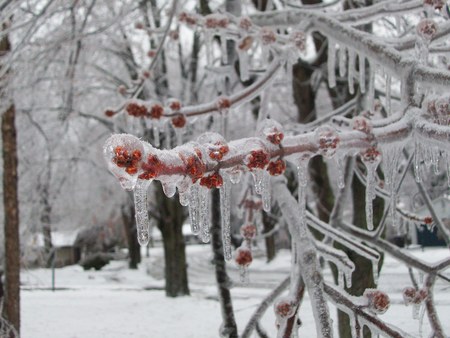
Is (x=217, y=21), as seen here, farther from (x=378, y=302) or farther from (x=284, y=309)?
(x=378, y=302)

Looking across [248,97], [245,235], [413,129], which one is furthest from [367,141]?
[245,235]

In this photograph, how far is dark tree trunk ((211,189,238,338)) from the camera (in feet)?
13.3

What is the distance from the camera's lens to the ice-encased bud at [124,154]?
1043 mm

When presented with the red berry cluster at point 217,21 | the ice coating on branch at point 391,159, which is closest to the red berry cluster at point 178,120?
the red berry cluster at point 217,21

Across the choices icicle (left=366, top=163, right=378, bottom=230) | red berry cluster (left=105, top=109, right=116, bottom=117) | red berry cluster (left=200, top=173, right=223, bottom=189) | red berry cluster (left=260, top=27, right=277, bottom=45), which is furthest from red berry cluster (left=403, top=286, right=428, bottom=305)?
red berry cluster (left=105, top=109, right=116, bottom=117)

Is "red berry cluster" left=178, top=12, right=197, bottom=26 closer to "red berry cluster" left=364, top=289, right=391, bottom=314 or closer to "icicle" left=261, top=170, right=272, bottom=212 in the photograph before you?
"icicle" left=261, top=170, right=272, bottom=212

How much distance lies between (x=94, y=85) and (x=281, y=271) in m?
11.7

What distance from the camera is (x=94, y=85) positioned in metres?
13.5

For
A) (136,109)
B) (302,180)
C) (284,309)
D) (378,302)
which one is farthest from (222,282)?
(302,180)

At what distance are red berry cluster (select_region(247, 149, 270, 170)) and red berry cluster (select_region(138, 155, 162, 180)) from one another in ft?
1.07

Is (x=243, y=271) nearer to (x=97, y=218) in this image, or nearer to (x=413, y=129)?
(x=413, y=129)

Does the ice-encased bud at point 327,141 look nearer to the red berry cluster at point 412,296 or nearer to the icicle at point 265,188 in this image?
the icicle at point 265,188

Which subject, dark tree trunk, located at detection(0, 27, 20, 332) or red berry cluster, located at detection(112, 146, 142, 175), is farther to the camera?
dark tree trunk, located at detection(0, 27, 20, 332)

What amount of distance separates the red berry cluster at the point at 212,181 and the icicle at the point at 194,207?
0.09 m
